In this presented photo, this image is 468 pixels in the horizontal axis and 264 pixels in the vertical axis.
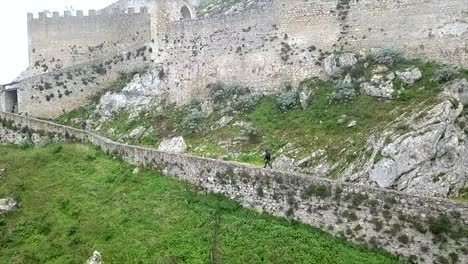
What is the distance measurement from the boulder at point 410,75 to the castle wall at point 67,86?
20.1m

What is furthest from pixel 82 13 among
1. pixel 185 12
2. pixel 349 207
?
pixel 349 207

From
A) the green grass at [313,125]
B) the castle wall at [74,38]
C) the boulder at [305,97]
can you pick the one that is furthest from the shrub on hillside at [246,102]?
the castle wall at [74,38]

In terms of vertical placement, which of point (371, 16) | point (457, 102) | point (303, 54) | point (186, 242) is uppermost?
point (371, 16)

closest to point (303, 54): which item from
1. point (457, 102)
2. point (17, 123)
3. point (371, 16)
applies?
point (371, 16)

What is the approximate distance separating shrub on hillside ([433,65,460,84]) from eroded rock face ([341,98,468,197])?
9.72ft

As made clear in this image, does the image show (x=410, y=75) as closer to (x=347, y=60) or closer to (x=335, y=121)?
(x=347, y=60)

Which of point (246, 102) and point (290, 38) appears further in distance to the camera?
point (290, 38)

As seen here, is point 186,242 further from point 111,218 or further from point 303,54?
point 303,54

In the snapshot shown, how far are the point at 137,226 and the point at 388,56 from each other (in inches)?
671

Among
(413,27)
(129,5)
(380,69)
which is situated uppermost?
(129,5)

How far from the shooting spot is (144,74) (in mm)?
37938

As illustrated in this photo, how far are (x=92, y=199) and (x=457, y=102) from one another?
17013mm

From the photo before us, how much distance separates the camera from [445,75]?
83.8ft

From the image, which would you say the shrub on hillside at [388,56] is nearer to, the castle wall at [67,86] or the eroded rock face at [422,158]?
the eroded rock face at [422,158]
